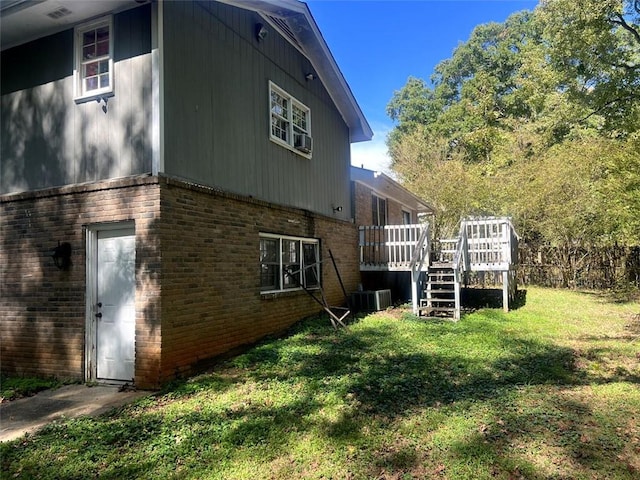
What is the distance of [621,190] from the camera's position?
11.4 metres

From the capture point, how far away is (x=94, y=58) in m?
6.51

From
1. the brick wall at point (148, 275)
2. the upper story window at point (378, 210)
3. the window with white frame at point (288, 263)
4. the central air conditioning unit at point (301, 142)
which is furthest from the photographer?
the upper story window at point (378, 210)

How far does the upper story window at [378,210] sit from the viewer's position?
14.9 meters

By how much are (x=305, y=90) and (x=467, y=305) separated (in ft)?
24.8

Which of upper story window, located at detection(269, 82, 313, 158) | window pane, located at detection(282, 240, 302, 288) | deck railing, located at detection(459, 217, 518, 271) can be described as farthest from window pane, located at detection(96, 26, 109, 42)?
deck railing, located at detection(459, 217, 518, 271)

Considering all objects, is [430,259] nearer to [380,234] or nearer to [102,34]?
[380,234]

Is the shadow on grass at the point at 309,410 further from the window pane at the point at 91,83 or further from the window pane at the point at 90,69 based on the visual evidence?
the window pane at the point at 90,69

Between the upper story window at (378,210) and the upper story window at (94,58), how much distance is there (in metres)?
9.77

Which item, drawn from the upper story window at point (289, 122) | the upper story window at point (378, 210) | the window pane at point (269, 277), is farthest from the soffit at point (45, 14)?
the upper story window at point (378, 210)

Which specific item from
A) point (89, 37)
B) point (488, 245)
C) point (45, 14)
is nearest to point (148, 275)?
point (89, 37)

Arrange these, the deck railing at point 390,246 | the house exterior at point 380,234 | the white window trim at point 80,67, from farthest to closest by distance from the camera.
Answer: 1. the house exterior at point 380,234
2. the deck railing at point 390,246
3. the white window trim at point 80,67

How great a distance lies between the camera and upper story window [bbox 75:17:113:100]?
6.39 meters

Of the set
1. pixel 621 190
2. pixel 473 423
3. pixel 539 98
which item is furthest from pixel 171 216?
pixel 539 98

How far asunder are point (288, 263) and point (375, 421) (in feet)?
16.6
